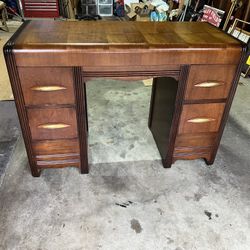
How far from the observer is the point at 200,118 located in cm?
142

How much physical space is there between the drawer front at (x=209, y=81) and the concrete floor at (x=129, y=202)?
0.56 m

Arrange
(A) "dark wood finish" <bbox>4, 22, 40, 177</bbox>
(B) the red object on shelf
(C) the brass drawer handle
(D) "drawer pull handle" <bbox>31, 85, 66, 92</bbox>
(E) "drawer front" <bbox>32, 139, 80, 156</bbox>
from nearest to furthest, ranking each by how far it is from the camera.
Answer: (A) "dark wood finish" <bbox>4, 22, 40, 177</bbox>, (D) "drawer pull handle" <bbox>31, 85, 66, 92</bbox>, (C) the brass drawer handle, (E) "drawer front" <bbox>32, 139, 80, 156</bbox>, (B) the red object on shelf

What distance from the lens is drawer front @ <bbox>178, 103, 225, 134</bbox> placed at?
1.38 metres

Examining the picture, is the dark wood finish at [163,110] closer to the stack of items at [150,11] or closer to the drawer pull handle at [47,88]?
the drawer pull handle at [47,88]

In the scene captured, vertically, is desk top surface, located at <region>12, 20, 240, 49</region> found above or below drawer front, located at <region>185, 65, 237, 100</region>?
above

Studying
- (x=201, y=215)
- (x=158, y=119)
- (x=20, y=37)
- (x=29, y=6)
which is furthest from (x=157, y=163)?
(x=29, y=6)

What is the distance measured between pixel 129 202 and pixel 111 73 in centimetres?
74

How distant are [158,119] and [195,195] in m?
0.59

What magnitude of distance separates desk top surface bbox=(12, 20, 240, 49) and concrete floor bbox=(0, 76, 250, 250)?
83cm

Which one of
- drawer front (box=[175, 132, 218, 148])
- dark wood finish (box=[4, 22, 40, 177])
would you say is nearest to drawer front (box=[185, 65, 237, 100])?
drawer front (box=[175, 132, 218, 148])

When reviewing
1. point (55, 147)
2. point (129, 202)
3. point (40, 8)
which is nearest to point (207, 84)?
point (129, 202)

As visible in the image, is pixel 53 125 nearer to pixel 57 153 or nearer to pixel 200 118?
pixel 57 153

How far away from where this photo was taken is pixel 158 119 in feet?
5.78

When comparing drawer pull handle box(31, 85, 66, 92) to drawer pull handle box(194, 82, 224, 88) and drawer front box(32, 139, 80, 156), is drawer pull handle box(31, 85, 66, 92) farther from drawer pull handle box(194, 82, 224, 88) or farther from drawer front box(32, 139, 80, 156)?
drawer pull handle box(194, 82, 224, 88)
